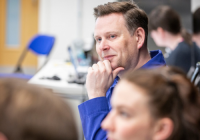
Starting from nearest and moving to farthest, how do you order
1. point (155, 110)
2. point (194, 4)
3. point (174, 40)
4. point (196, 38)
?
point (155, 110) < point (174, 40) < point (196, 38) < point (194, 4)

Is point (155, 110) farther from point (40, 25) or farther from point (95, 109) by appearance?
point (40, 25)

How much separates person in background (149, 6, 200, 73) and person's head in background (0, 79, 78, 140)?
227 centimetres

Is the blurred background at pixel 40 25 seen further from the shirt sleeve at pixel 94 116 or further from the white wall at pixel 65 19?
the shirt sleeve at pixel 94 116

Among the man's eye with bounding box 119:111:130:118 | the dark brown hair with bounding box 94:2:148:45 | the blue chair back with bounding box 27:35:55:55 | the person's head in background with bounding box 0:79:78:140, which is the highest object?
the dark brown hair with bounding box 94:2:148:45

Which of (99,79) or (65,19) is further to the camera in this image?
(65,19)

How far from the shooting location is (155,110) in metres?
0.60

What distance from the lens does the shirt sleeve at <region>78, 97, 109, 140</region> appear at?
87 centimetres

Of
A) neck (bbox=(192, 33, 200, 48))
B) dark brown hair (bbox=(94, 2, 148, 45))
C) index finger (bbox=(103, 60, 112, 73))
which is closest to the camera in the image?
index finger (bbox=(103, 60, 112, 73))

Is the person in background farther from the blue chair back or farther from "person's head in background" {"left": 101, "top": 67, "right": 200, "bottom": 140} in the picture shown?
"person's head in background" {"left": 101, "top": 67, "right": 200, "bottom": 140}

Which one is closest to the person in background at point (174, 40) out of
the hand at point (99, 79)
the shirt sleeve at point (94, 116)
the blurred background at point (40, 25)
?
the hand at point (99, 79)

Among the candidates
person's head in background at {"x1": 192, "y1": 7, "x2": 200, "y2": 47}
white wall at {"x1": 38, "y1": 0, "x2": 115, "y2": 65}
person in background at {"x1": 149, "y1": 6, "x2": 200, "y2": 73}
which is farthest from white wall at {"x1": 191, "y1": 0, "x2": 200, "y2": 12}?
white wall at {"x1": 38, "y1": 0, "x2": 115, "y2": 65}

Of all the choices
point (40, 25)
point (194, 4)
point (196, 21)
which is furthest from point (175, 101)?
point (40, 25)

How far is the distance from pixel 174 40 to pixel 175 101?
7.09ft

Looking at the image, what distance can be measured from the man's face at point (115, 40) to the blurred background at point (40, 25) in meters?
3.98
